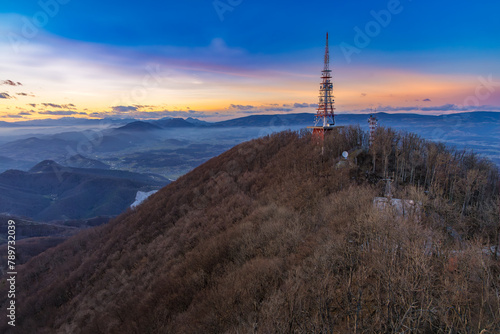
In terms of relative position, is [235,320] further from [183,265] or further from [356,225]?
[183,265]

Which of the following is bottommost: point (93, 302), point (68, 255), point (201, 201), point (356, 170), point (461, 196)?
Answer: point (68, 255)

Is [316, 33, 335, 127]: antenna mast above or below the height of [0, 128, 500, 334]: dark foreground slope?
above

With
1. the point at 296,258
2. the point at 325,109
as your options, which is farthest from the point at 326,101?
the point at 296,258

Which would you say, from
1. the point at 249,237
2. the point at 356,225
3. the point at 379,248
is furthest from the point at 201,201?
the point at 379,248

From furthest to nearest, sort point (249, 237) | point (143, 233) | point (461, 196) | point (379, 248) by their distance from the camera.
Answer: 1. point (143, 233)
2. point (461, 196)
3. point (249, 237)
4. point (379, 248)

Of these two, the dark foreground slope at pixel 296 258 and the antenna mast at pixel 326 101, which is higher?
the antenna mast at pixel 326 101

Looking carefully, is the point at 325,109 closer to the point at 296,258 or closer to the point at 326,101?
the point at 326,101

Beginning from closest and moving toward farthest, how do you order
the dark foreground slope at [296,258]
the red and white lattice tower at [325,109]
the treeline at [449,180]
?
1. the dark foreground slope at [296,258]
2. the treeline at [449,180]
3. the red and white lattice tower at [325,109]

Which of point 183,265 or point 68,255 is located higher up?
point 183,265
